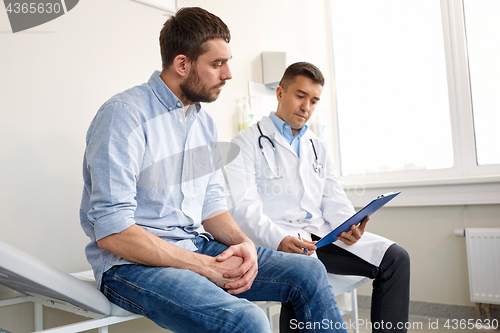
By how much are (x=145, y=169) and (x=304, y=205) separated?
2.80ft

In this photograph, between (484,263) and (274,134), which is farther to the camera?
(484,263)

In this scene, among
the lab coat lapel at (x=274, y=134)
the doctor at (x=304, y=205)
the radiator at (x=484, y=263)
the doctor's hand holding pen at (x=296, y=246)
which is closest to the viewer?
the doctor's hand holding pen at (x=296, y=246)

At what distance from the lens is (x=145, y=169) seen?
1107 millimetres

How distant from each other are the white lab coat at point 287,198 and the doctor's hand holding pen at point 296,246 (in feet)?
0.12

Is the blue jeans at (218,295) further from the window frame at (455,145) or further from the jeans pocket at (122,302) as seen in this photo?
the window frame at (455,145)

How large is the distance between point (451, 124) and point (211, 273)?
2.11 meters

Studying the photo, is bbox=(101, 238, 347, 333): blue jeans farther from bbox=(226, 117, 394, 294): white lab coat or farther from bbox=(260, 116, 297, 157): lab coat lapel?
bbox=(260, 116, 297, 157): lab coat lapel

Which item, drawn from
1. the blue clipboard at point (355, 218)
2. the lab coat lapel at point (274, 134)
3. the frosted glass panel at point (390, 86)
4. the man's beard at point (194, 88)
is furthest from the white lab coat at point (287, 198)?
the frosted glass panel at point (390, 86)

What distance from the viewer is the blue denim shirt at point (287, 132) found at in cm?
186

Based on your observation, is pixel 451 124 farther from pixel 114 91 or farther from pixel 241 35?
pixel 114 91

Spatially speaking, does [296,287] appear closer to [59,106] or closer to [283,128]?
[283,128]

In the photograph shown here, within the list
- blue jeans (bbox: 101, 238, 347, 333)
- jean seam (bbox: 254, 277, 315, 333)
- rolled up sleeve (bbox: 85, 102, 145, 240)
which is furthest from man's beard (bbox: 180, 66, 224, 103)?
jean seam (bbox: 254, 277, 315, 333)

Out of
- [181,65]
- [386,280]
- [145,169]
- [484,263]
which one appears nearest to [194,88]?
[181,65]

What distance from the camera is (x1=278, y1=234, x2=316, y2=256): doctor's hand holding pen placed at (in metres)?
1.46
